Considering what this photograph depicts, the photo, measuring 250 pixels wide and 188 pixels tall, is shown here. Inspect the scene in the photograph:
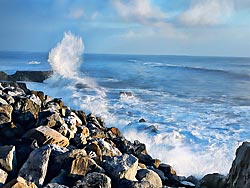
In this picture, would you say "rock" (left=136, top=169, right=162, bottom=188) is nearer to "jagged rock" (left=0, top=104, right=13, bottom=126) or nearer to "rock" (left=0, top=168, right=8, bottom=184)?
"rock" (left=0, top=168, right=8, bottom=184)

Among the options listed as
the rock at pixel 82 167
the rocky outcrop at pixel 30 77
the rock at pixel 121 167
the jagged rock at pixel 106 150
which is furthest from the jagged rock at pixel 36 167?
the rocky outcrop at pixel 30 77

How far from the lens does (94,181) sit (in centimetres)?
395

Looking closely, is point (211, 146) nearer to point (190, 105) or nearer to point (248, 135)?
point (248, 135)

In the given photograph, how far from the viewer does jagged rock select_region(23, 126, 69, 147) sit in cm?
513

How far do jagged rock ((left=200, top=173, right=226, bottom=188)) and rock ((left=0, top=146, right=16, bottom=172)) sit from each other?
2892mm

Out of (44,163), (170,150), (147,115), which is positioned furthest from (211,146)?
(44,163)

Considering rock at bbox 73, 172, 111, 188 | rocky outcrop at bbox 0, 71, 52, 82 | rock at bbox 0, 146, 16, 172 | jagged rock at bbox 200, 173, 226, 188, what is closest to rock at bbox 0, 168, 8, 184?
rock at bbox 0, 146, 16, 172

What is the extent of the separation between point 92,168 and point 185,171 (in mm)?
4686

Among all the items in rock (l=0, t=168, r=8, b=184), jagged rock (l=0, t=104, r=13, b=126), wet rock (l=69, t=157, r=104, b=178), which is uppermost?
jagged rock (l=0, t=104, r=13, b=126)

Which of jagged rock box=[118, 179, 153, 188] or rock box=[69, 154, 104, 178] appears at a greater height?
rock box=[69, 154, 104, 178]

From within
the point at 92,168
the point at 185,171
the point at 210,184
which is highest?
the point at 92,168

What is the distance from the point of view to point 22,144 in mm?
5074

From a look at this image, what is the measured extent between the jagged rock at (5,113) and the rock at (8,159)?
1.19 metres

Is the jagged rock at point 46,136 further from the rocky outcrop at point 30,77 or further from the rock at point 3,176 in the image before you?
the rocky outcrop at point 30,77
